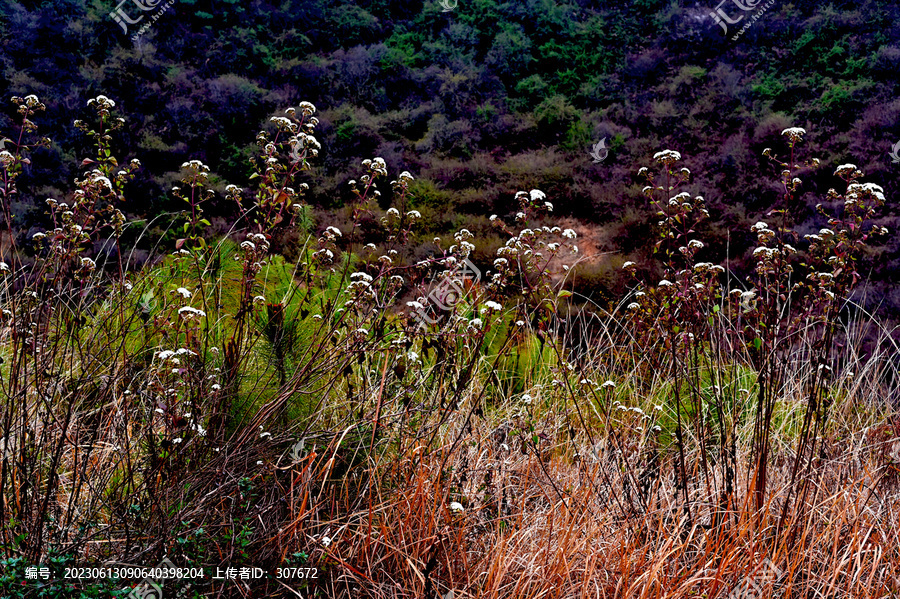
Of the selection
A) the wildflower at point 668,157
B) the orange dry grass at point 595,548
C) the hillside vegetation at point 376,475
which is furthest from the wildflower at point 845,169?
the orange dry grass at point 595,548

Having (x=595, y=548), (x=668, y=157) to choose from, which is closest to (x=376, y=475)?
(x=595, y=548)

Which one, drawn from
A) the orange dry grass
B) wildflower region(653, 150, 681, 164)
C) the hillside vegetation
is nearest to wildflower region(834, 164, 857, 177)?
the hillside vegetation

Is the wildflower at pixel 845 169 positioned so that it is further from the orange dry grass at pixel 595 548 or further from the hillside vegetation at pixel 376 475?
the orange dry grass at pixel 595 548

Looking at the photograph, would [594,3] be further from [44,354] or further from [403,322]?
[44,354]

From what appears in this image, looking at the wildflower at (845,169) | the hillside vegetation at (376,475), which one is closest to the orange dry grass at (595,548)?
the hillside vegetation at (376,475)

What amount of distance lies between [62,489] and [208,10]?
1132 centimetres

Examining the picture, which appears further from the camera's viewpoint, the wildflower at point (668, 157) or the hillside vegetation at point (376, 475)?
the wildflower at point (668, 157)

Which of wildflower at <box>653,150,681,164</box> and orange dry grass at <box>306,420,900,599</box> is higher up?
wildflower at <box>653,150,681,164</box>

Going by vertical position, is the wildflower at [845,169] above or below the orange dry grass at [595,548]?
above

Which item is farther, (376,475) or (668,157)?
(376,475)

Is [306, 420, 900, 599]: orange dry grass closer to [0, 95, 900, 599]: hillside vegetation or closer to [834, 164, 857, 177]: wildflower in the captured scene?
[0, 95, 900, 599]: hillside vegetation

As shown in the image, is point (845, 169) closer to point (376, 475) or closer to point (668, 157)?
point (668, 157)

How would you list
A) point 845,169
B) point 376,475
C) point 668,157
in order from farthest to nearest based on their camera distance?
point 376,475, point 668,157, point 845,169

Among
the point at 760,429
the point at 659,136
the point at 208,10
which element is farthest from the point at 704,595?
the point at 208,10
